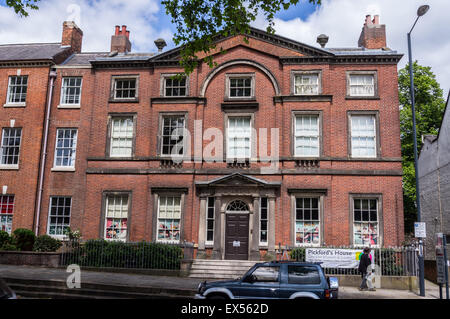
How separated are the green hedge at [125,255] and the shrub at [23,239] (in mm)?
2828

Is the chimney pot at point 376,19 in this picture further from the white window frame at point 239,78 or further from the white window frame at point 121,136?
the white window frame at point 121,136

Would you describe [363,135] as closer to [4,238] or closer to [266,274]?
[266,274]

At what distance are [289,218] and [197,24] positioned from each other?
10.5 metres

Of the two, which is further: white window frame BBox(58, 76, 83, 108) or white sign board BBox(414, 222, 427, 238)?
white window frame BBox(58, 76, 83, 108)

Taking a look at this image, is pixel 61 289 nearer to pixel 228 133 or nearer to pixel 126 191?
pixel 126 191

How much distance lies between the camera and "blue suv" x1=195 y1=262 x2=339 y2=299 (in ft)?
32.7

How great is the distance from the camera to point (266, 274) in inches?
409

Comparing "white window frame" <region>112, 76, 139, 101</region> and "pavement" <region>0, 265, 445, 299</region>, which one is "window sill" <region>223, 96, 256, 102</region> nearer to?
"white window frame" <region>112, 76, 139, 101</region>

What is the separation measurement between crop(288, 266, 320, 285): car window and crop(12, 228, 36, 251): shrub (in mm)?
15335

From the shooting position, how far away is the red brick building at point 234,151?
775 inches

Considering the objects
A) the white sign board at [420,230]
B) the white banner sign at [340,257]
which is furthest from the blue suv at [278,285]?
the white banner sign at [340,257]

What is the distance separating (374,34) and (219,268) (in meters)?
15.3
